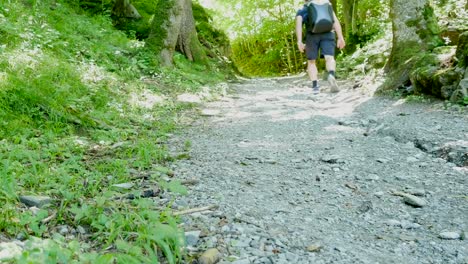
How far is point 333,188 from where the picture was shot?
3.14 metres

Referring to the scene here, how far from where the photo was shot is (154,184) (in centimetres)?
303

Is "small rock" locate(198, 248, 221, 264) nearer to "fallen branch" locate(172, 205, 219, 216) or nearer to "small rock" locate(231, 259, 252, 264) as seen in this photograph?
"small rock" locate(231, 259, 252, 264)

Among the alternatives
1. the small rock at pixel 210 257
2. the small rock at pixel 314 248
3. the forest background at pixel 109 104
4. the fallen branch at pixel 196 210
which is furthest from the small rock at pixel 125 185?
the small rock at pixel 314 248

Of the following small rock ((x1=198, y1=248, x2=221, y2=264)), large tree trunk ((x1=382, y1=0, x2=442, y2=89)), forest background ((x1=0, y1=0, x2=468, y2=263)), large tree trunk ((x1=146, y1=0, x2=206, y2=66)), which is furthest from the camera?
large tree trunk ((x1=146, y1=0, x2=206, y2=66))

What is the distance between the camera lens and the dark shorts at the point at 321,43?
8.04m

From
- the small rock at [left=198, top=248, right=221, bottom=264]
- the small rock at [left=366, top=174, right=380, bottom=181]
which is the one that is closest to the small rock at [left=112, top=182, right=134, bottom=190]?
the small rock at [left=198, top=248, right=221, bottom=264]

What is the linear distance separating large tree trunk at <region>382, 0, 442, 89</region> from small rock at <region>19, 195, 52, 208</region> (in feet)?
19.5

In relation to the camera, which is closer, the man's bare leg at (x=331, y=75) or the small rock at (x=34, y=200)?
the small rock at (x=34, y=200)

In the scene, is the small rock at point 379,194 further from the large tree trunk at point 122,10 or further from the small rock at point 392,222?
the large tree trunk at point 122,10

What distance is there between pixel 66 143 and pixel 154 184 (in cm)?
121

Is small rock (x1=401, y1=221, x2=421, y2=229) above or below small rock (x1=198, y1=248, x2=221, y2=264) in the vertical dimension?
below

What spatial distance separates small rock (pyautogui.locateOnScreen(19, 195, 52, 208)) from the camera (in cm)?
242

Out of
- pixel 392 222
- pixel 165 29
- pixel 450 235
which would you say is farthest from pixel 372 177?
pixel 165 29

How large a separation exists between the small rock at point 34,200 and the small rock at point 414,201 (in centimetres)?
239
